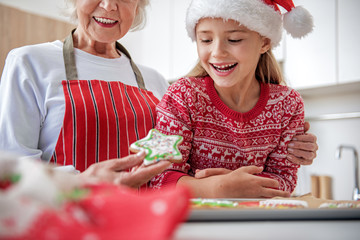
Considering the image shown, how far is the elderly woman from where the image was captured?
1.09 metres

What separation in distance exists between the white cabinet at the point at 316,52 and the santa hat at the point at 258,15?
128cm

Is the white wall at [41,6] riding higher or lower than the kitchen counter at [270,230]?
higher

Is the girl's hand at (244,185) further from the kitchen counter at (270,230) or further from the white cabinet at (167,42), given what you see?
the white cabinet at (167,42)

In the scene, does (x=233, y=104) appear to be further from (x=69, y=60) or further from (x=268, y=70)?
(x=69, y=60)

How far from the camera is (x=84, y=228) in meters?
0.29

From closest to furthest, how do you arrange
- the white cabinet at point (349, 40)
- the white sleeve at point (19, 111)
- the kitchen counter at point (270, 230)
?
the kitchen counter at point (270, 230) → the white sleeve at point (19, 111) → the white cabinet at point (349, 40)

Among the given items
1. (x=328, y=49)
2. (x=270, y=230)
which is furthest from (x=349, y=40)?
(x=270, y=230)

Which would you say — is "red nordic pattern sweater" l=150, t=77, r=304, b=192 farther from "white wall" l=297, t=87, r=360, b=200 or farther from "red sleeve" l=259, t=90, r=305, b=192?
"white wall" l=297, t=87, r=360, b=200

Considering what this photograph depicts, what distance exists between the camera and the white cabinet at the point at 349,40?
231cm

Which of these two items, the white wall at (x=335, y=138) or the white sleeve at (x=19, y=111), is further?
the white wall at (x=335, y=138)

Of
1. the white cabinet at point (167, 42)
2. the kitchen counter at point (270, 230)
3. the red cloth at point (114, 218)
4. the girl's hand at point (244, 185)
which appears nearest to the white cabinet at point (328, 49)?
the white cabinet at point (167, 42)

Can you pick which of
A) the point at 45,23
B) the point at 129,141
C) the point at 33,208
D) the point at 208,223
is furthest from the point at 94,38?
the point at 45,23

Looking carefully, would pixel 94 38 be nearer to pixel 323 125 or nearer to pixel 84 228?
pixel 84 228

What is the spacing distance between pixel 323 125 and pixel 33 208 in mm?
2884
